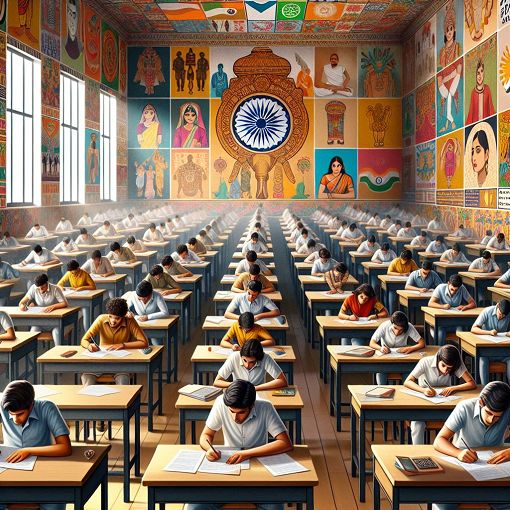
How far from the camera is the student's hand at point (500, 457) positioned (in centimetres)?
497

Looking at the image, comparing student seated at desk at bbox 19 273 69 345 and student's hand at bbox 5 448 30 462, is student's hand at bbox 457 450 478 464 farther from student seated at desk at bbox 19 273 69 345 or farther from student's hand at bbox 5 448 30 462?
student seated at desk at bbox 19 273 69 345

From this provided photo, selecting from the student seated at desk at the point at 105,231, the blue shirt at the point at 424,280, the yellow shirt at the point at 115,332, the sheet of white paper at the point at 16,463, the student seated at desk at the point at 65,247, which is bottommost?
the sheet of white paper at the point at 16,463

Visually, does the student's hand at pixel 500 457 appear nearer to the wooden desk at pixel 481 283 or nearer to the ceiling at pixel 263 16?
the wooden desk at pixel 481 283

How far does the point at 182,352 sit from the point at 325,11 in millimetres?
20959

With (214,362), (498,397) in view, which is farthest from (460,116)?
(498,397)

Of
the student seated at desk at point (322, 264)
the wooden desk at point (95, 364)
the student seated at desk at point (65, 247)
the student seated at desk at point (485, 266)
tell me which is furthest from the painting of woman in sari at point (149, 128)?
the wooden desk at point (95, 364)

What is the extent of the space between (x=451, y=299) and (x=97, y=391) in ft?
20.7

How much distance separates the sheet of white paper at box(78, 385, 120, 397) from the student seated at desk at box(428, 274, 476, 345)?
5.61m

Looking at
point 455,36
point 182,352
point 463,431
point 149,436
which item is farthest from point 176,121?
point 463,431

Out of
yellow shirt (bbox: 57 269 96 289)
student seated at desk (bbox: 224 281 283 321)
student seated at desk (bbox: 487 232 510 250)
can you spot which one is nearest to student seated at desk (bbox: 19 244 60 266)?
yellow shirt (bbox: 57 269 96 289)

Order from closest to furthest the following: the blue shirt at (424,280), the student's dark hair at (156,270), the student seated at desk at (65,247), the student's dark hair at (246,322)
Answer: the student's dark hair at (246,322) < the student's dark hair at (156,270) < the blue shirt at (424,280) < the student seated at desk at (65,247)

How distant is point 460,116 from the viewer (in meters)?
24.4

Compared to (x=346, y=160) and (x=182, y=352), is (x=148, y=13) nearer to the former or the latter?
(x=346, y=160)

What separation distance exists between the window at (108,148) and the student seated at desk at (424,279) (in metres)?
19.9
